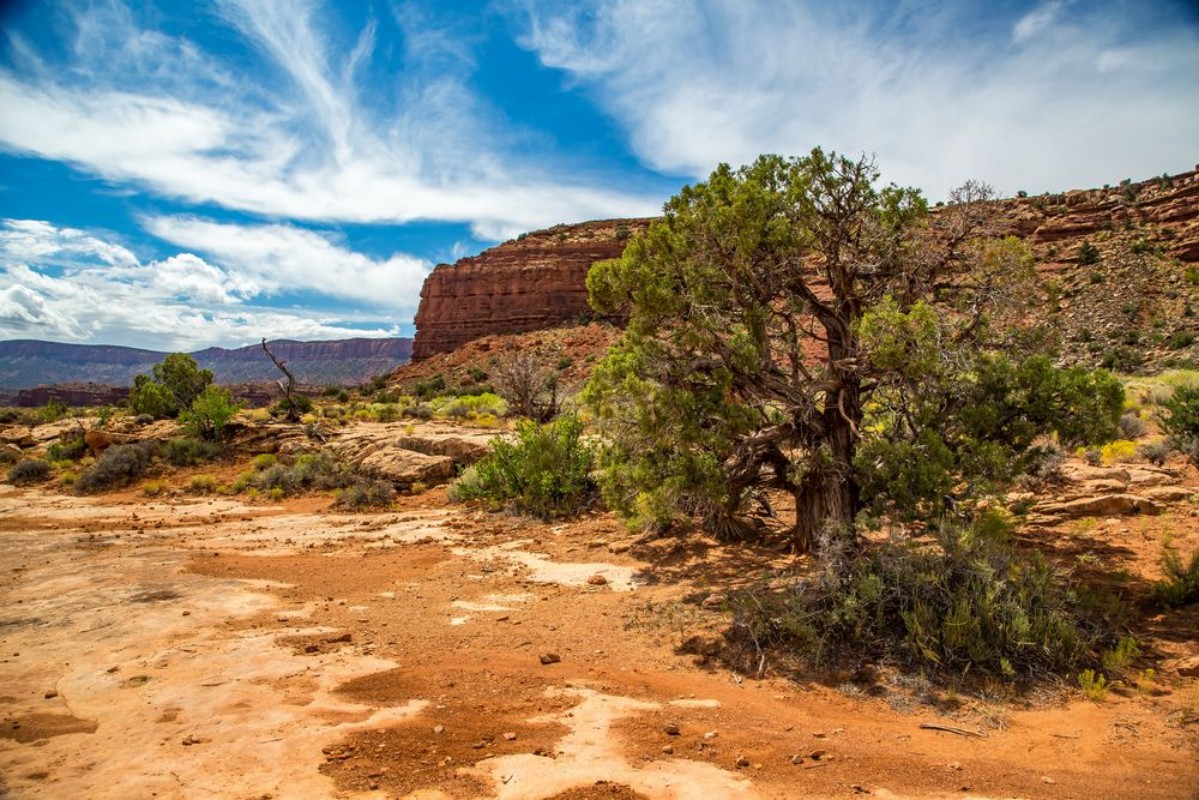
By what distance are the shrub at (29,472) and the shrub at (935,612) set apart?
21.6 m

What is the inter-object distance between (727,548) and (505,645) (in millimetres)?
4065

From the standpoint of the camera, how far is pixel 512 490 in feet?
41.9

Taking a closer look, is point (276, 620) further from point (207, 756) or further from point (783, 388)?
point (783, 388)

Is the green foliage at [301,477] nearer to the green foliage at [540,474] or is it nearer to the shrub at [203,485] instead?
the shrub at [203,485]

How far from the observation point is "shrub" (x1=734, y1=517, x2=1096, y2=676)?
5.21m

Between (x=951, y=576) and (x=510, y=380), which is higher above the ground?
Answer: (x=510, y=380)

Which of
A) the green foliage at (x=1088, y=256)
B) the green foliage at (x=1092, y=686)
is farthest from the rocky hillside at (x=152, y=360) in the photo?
the green foliage at (x=1092, y=686)

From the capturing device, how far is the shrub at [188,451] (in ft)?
63.1

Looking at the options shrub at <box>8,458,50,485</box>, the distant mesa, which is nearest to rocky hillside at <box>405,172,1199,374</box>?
shrub at <box>8,458,50,485</box>

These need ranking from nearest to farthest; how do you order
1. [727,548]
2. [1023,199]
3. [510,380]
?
[727,548] → [510,380] → [1023,199]

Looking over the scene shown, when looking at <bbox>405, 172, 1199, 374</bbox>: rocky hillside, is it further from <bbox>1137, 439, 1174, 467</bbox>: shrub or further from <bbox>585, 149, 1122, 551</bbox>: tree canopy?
<bbox>1137, 439, 1174, 467</bbox>: shrub

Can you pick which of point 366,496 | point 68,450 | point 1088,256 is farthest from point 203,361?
→ point 1088,256

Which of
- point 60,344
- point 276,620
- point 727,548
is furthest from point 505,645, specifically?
point 60,344

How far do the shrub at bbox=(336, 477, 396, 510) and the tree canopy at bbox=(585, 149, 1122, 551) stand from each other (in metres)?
8.18
